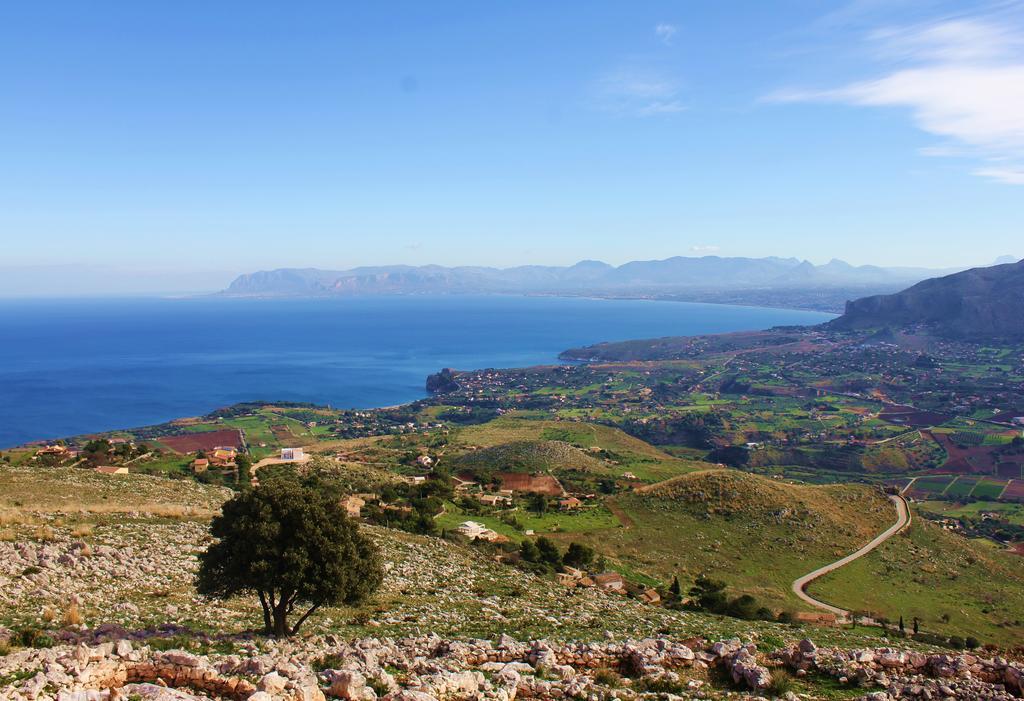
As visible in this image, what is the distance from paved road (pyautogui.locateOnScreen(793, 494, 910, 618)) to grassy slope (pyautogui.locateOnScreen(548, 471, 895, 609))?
1.81 feet

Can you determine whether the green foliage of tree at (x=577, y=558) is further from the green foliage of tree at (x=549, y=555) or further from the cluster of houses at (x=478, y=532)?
the cluster of houses at (x=478, y=532)

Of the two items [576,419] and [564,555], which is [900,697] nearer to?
[564,555]

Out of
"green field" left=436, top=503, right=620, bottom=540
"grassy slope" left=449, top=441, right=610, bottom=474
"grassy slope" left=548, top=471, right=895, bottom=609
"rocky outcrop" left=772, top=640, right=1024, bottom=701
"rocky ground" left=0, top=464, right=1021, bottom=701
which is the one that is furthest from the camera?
"grassy slope" left=449, top=441, right=610, bottom=474

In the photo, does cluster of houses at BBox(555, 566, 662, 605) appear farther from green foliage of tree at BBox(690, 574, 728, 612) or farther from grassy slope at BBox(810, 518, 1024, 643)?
grassy slope at BBox(810, 518, 1024, 643)

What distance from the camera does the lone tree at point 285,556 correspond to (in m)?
13.9

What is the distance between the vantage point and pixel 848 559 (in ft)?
130

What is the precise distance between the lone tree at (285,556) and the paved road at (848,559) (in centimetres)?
2321

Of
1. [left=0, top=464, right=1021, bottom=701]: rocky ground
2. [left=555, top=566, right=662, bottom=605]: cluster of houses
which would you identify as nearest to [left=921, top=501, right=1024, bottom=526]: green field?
[left=555, top=566, right=662, bottom=605]: cluster of houses

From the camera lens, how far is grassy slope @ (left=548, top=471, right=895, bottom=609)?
3512cm

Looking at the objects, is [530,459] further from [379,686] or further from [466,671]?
[379,686]

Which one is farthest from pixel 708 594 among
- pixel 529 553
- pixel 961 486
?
pixel 961 486

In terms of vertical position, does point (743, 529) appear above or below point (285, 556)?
below

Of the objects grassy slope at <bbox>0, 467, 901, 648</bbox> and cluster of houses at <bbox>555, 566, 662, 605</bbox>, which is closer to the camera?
grassy slope at <bbox>0, 467, 901, 648</bbox>

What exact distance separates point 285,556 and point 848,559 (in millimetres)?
37323
